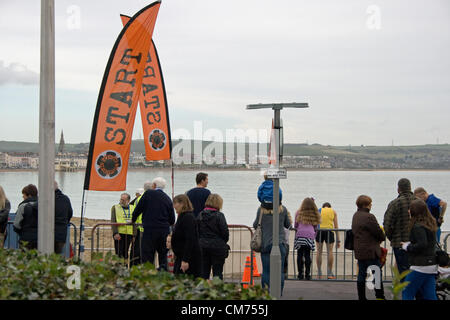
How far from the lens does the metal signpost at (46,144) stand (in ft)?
22.8

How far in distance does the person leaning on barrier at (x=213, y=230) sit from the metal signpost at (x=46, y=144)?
2343mm

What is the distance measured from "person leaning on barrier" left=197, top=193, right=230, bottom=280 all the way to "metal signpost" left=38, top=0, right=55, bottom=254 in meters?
2.34

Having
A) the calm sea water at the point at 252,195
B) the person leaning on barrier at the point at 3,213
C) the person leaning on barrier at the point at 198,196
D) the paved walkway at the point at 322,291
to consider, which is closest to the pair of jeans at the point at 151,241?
the person leaning on barrier at the point at 198,196

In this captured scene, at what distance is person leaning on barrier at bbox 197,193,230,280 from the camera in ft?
27.5

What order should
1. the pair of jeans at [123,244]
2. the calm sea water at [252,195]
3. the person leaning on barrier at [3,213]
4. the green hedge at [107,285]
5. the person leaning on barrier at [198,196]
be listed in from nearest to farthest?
the green hedge at [107,285] → the person leaning on barrier at [198,196] → the person leaning on barrier at [3,213] → the pair of jeans at [123,244] → the calm sea water at [252,195]

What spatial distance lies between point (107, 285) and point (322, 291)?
241 inches

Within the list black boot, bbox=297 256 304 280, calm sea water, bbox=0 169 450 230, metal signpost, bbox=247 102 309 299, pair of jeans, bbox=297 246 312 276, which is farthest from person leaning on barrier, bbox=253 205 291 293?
calm sea water, bbox=0 169 450 230

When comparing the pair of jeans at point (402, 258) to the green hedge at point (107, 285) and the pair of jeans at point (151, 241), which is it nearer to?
the pair of jeans at point (151, 241)

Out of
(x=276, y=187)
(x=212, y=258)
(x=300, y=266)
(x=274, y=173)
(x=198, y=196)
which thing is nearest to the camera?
(x=274, y=173)

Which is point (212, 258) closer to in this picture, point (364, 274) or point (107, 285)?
point (364, 274)

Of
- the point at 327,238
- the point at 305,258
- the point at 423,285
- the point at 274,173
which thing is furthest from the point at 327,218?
the point at 423,285

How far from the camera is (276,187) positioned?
26.7 feet

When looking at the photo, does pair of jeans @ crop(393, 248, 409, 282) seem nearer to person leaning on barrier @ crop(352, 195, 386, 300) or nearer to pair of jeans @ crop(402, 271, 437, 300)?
person leaning on barrier @ crop(352, 195, 386, 300)

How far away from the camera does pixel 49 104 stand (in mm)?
6980
